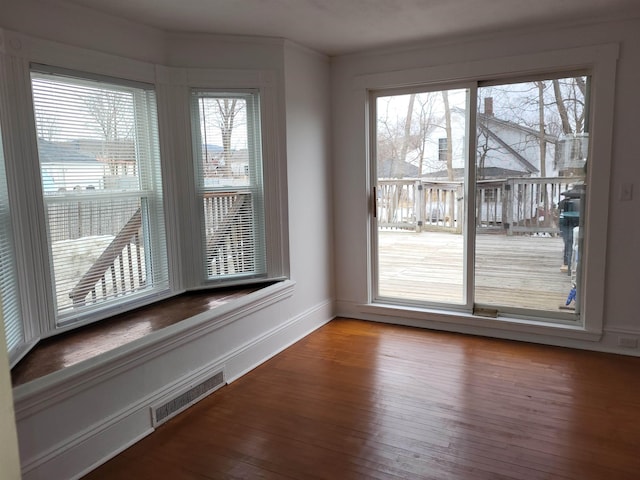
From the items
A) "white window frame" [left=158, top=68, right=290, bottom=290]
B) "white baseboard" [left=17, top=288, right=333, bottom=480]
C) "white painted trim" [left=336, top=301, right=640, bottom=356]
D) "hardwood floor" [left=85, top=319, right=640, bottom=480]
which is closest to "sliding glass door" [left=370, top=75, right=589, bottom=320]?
"white painted trim" [left=336, top=301, right=640, bottom=356]

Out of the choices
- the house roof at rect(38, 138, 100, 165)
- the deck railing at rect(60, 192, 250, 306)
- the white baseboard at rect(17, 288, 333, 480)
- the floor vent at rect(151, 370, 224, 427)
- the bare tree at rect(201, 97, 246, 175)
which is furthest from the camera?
the bare tree at rect(201, 97, 246, 175)

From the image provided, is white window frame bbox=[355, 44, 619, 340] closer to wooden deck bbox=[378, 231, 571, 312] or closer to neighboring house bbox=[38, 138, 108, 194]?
wooden deck bbox=[378, 231, 571, 312]

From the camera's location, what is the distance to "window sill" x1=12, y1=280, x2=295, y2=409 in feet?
6.84

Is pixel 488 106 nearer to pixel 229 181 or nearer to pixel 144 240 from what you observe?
pixel 229 181

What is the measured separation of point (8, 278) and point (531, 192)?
11.9 feet

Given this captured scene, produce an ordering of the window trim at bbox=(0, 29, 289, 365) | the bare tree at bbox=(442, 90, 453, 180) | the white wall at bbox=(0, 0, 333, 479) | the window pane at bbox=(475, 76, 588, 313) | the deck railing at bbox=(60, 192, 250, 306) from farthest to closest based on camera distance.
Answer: the bare tree at bbox=(442, 90, 453, 180)
the window pane at bbox=(475, 76, 588, 313)
the deck railing at bbox=(60, 192, 250, 306)
the window trim at bbox=(0, 29, 289, 365)
the white wall at bbox=(0, 0, 333, 479)

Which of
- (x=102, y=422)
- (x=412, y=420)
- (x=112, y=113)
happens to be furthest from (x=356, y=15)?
(x=102, y=422)

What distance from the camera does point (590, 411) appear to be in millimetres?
2703

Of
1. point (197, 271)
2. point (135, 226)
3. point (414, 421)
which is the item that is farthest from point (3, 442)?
point (197, 271)

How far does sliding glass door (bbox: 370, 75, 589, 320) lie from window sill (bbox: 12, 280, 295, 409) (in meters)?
1.34

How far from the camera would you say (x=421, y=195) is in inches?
167

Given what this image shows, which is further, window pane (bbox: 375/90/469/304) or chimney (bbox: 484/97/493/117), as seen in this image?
window pane (bbox: 375/90/469/304)

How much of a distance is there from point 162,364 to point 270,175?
64.7 inches

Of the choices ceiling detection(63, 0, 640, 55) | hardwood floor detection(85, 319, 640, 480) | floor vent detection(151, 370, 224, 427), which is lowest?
hardwood floor detection(85, 319, 640, 480)
